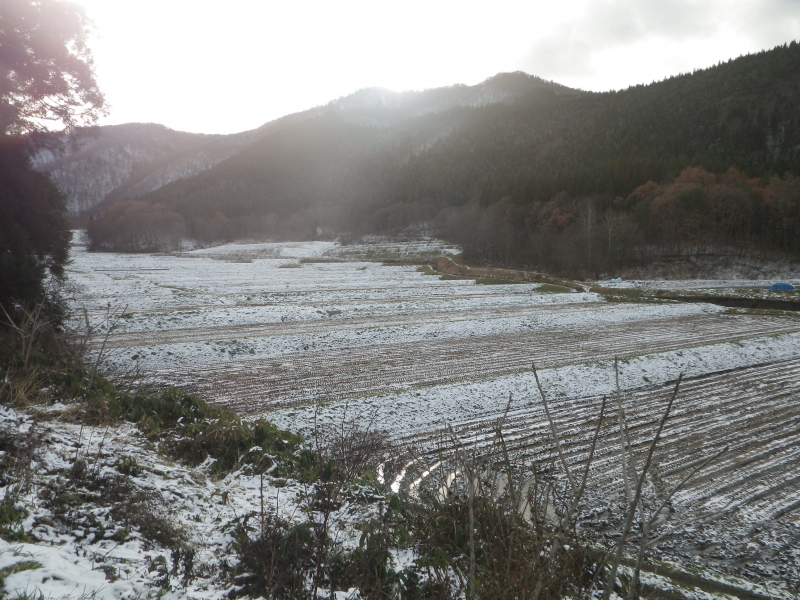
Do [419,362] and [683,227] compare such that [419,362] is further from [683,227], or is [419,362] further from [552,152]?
[552,152]

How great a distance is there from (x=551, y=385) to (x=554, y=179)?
75.4 meters

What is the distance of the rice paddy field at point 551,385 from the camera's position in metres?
6.71

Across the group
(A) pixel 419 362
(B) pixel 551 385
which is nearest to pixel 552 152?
(A) pixel 419 362

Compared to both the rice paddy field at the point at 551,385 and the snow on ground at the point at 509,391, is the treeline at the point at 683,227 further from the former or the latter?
the snow on ground at the point at 509,391

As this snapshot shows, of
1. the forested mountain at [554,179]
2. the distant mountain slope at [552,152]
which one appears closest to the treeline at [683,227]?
the forested mountain at [554,179]

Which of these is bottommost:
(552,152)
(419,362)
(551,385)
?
(551,385)

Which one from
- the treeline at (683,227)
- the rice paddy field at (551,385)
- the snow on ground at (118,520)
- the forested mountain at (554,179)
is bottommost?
the rice paddy field at (551,385)

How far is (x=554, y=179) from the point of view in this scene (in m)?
80.1

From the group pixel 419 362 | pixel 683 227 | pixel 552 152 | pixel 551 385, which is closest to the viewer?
pixel 551 385

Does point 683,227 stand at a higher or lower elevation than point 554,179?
lower

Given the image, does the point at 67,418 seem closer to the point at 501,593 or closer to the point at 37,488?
the point at 37,488

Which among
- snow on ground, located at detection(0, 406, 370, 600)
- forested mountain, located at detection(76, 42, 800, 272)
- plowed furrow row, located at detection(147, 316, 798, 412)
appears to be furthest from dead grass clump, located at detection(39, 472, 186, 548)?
forested mountain, located at detection(76, 42, 800, 272)

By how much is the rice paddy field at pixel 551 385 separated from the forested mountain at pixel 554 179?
34015 millimetres

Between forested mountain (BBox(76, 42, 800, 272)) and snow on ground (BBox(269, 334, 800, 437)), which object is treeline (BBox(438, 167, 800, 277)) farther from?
snow on ground (BBox(269, 334, 800, 437))
